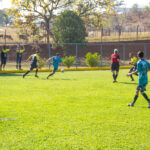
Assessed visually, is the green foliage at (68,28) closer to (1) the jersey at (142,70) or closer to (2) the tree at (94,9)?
(2) the tree at (94,9)

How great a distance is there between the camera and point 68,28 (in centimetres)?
4075

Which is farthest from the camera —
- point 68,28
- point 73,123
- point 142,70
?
point 68,28

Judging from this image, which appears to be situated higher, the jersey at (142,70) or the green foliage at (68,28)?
the green foliage at (68,28)

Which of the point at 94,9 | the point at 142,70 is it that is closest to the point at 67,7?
the point at 94,9

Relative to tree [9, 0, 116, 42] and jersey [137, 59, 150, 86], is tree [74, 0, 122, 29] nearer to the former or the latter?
tree [9, 0, 116, 42]

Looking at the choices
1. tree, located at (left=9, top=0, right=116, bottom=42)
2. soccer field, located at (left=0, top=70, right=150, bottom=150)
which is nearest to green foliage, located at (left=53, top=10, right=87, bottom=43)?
tree, located at (left=9, top=0, right=116, bottom=42)

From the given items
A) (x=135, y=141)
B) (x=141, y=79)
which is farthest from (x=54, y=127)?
(x=141, y=79)

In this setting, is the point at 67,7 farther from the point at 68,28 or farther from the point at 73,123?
the point at 73,123

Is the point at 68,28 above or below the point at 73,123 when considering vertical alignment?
above

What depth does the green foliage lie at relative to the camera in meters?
40.9

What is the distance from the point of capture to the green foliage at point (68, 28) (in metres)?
40.9

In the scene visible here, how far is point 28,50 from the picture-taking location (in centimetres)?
4709

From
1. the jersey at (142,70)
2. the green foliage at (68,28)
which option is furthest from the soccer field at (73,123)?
the green foliage at (68,28)

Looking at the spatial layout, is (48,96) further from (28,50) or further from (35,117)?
(28,50)
